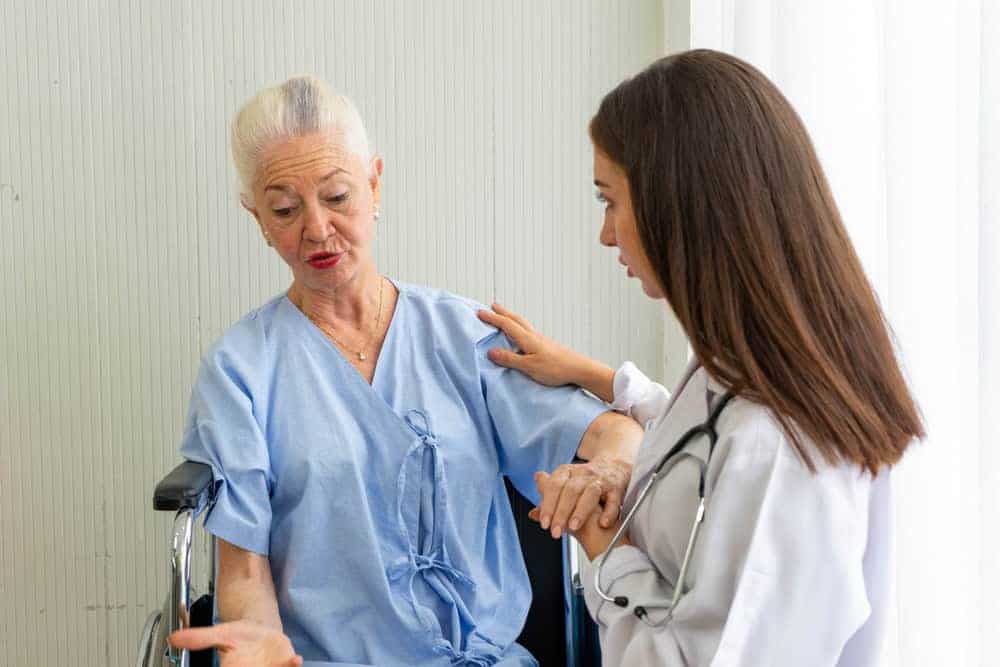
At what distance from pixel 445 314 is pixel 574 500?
0.56 metres

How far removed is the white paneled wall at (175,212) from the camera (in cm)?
207

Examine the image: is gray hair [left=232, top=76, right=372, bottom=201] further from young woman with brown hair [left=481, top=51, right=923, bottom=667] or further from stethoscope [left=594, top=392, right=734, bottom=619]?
stethoscope [left=594, top=392, right=734, bottom=619]

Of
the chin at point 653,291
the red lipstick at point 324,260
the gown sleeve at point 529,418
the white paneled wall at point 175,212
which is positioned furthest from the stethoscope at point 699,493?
the white paneled wall at point 175,212

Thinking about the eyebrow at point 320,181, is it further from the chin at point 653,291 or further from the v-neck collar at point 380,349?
the chin at point 653,291

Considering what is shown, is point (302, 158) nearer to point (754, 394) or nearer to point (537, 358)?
point (537, 358)

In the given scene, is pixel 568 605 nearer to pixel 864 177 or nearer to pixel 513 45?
pixel 864 177

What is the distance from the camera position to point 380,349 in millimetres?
1720

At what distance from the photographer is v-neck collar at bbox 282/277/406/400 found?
1.66 metres

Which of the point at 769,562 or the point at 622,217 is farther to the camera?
the point at 622,217

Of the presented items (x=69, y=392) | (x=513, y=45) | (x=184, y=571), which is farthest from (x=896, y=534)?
(x=69, y=392)

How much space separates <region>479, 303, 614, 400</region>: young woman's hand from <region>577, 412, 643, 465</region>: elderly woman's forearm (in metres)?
0.06

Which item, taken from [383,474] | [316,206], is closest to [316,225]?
[316,206]

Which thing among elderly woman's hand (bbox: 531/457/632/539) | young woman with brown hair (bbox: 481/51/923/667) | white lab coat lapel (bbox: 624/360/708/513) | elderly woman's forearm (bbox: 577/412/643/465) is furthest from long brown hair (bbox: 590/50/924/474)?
elderly woman's forearm (bbox: 577/412/643/465)

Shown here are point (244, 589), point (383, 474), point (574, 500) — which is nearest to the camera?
point (574, 500)
